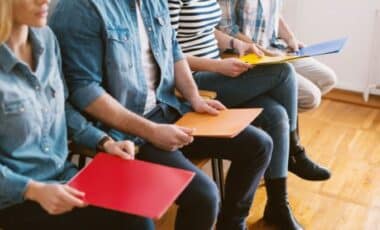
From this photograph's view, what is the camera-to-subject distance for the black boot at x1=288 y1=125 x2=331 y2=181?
6.79 feet

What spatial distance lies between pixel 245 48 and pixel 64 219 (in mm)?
1076

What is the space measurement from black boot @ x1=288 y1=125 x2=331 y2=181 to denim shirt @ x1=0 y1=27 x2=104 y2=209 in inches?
37.3

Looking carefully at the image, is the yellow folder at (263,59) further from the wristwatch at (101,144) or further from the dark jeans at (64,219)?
the dark jeans at (64,219)

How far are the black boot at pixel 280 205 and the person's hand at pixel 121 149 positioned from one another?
68 cm

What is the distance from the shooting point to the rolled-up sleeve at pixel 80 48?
1.39 metres

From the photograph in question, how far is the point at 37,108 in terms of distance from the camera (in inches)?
47.7

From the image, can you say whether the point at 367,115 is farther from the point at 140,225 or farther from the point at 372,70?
the point at 140,225

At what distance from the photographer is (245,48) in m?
2.03

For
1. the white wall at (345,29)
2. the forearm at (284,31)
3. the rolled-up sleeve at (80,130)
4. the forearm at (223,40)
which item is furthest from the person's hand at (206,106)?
the white wall at (345,29)

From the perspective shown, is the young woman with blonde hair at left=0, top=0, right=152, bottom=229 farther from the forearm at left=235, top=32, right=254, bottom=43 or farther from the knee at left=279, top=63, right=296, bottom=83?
the forearm at left=235, top=32, right=254, bottom=43

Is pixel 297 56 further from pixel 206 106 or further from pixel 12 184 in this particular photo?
pixel 12 184

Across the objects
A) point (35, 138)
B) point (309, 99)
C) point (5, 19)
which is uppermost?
point (5, 19)

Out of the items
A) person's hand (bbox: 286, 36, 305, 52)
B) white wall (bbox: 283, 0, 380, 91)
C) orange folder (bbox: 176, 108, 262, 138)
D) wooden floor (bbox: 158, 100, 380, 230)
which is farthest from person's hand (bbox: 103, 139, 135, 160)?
white wall (bbox: 283, 0, 380, 91)

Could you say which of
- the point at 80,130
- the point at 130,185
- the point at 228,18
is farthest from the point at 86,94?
the point at 228,18
